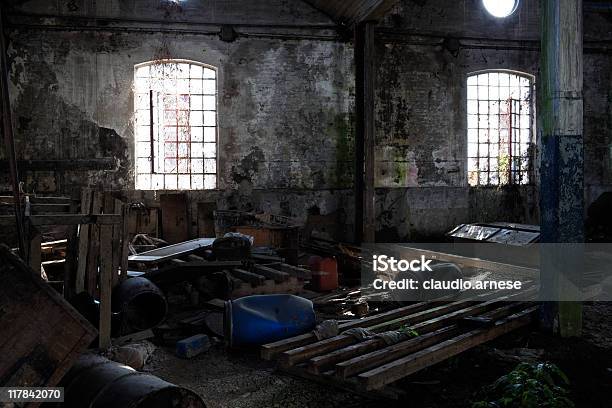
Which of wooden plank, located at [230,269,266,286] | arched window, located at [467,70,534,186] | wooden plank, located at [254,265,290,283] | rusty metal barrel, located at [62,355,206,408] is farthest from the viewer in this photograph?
arched window, located at [467,70,534,186]

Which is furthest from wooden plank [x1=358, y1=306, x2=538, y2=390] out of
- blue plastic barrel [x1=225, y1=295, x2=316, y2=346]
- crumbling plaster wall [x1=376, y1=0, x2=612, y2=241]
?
crumbling plaster wall [x1=376, y1=0, x2=612, y2=241]

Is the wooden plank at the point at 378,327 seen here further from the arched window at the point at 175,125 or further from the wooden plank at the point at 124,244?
the arched window at the point at 175,125

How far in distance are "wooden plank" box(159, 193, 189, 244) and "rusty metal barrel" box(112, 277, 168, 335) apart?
4.05 m

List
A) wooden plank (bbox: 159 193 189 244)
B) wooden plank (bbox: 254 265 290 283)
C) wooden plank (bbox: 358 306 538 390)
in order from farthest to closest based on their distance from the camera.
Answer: wooden plank (bbox: 159 193 189 244) < wooden plank (bbox: 254 265 290 283) < wooden plank (bbox: 358 306 538 390)

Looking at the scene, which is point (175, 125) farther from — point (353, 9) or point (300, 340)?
point (300, 340)

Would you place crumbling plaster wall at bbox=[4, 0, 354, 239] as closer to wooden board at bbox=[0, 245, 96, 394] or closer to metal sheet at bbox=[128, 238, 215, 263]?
metal sheet at bbox=[128, 238, 215, 263]

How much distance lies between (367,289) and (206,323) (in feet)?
9.20

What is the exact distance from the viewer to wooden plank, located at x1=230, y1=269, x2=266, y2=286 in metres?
6.36

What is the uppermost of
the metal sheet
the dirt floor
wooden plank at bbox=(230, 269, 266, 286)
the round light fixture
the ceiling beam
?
the round light fixture

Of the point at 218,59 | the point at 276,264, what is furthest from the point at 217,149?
the point at 276,264

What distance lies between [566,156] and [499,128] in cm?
700

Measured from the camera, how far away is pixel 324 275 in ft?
24.0

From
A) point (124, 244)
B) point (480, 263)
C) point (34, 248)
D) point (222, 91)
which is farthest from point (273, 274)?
point (222, 91)

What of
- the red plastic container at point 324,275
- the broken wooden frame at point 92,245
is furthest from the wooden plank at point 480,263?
the broken wooden frame at point 92,245
